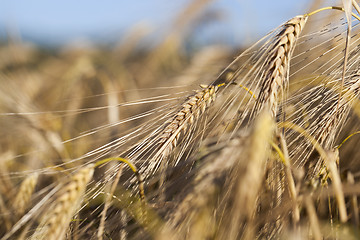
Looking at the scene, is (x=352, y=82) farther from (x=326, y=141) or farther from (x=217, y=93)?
(x=217, y=93)

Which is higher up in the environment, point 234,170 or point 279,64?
point 279,64

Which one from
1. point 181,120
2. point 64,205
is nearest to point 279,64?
point 181,120

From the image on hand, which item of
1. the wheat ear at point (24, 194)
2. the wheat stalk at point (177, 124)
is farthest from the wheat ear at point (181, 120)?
the wheat ear at point (24, 194)

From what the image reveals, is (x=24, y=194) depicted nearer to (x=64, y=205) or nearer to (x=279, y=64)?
(x=64, y=205)

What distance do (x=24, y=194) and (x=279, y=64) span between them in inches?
25.8

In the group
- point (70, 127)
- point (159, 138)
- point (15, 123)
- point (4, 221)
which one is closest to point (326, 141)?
point (159, 138)

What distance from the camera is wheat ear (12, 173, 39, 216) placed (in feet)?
2.89

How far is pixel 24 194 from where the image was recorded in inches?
35.3

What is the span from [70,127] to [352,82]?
60.0 inches

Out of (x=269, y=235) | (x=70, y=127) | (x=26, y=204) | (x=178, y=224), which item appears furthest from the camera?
(x=70, y=127)

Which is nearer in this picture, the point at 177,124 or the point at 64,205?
the point at 64,205

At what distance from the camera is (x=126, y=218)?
0.86 meters

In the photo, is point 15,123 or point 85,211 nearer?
point 85,211

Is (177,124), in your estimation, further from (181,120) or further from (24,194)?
(24,194)
